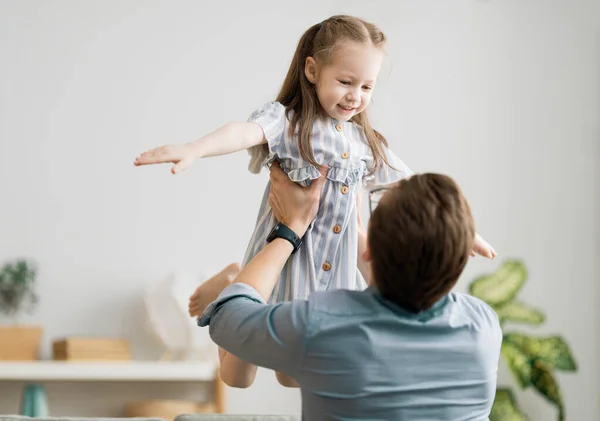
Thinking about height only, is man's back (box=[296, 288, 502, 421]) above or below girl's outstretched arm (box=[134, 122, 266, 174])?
below

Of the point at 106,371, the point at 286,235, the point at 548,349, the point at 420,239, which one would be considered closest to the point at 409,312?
the point at 420,239

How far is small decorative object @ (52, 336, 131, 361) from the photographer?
3.86 metres

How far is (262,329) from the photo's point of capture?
1480 mm

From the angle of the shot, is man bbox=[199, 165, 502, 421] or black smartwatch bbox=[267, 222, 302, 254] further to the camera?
black smartwatch bbox=[267, 222, 302, 254]

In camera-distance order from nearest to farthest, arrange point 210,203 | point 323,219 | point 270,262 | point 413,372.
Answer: point 413,372 → point 270,262 → point 323,219 → point 210,203

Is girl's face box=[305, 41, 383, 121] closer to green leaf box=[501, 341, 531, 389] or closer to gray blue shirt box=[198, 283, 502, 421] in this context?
gray blue shirt box=[198, 283, 502, 421]

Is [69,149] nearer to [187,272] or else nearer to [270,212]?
[187,272]

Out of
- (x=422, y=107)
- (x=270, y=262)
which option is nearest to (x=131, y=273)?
(x=422, y=107)

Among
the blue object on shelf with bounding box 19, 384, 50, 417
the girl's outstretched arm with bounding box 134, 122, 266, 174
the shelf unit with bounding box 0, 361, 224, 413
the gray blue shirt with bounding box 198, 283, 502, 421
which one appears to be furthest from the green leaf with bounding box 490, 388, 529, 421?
the gray blue shirt with bounding box 198, 283, 502, 421

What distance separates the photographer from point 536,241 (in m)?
4.43

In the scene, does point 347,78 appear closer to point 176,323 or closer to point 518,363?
point 176,323

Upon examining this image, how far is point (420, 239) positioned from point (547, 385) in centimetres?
286

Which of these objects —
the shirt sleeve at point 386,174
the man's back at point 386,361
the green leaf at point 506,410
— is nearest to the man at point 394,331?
the man's back at point 386,361

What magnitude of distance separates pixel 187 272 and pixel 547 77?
6.59 ft
